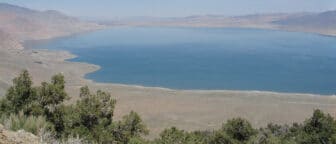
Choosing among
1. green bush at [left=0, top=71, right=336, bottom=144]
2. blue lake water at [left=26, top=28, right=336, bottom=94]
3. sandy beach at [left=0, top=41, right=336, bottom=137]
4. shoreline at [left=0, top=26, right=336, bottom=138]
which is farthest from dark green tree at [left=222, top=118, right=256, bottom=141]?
blue lake water at [left=26, top=28, right=336, bottom=94]

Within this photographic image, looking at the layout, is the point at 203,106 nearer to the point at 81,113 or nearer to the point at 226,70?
the point at 81,113

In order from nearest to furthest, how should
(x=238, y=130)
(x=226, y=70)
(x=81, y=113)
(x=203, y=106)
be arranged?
(x=81, y=113) < (x=238, y=130) < (x=203, y=106) < (x=226, y=70)

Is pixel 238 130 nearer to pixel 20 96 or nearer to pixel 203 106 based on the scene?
pixel 20 96

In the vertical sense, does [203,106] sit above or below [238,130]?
below

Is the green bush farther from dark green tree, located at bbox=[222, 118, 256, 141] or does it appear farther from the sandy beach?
the sandy beach

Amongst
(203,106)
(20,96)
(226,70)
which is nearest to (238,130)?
(20,96)

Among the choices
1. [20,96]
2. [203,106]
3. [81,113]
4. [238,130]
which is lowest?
[203,106]

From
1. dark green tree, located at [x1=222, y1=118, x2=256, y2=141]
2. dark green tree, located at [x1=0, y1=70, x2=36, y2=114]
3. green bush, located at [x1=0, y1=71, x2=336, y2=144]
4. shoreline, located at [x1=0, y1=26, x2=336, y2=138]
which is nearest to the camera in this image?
green bush, located at [x1=0, y1=71, x2=336, y2=144]

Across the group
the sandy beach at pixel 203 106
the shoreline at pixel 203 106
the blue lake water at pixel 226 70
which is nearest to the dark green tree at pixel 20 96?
the shoreline at pixel 203 106

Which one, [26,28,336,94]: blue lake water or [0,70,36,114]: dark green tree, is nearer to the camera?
[0,70,36,114]: dark green tree

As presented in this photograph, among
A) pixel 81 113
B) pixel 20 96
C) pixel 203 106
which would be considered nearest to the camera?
pixel 81 113

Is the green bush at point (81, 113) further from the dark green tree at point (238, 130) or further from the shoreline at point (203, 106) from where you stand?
the shoreline at point (203, 106)

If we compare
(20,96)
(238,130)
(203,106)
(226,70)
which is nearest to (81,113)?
(20,96)

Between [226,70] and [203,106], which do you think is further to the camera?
[226,70]
